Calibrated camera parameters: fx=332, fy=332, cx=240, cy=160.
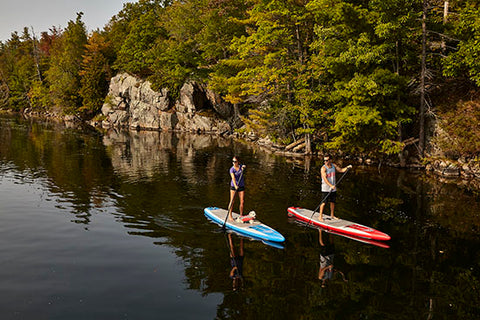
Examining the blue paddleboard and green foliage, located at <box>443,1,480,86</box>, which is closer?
the blue paddleboard

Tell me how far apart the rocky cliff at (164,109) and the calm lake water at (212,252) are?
103 ft

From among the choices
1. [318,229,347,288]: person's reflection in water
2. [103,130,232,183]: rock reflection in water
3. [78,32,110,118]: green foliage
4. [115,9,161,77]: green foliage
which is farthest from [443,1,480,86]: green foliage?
[78,32,110,118]: green foliage

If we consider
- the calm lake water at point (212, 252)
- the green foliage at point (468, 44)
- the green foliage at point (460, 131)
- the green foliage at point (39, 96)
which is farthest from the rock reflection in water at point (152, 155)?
the green foliage at point (39, 96)

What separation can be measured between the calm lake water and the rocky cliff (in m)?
31.3

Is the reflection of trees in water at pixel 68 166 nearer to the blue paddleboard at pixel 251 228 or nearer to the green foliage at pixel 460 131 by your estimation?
the blue paddleboard at pixel 251 228

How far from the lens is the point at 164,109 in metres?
56.6

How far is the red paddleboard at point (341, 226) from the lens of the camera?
12.1 metres

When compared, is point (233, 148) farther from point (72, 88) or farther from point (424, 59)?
point (72, 88)

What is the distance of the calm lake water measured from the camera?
7992 mm

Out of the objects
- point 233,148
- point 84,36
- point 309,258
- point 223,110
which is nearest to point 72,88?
point 84,36

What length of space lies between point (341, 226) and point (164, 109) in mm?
48258

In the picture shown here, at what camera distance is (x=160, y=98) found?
185ft

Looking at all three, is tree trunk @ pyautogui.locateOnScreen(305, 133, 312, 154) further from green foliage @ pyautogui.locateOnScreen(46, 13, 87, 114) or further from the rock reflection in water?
green foliage @ pyautogui.locateOnScreen(46, 13, 87, 114)

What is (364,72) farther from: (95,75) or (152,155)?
(95,75)
